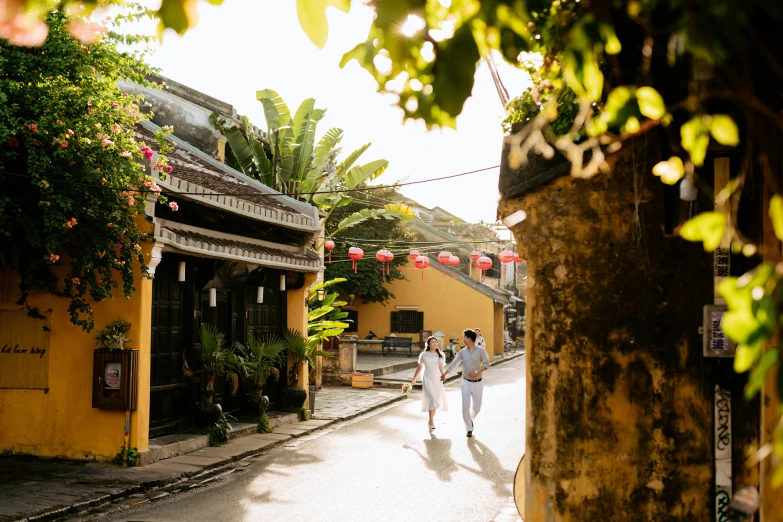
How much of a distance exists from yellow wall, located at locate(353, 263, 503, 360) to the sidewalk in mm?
25204

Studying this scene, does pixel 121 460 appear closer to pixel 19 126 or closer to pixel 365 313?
pixel 19 126

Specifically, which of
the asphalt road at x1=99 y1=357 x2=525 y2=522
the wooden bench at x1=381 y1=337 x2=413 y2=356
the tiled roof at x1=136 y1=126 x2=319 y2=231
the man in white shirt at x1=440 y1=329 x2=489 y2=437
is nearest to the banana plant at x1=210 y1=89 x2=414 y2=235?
the tiled roof at x1=136 y1=126 x2=319 y2=231

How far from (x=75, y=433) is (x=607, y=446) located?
8528mm

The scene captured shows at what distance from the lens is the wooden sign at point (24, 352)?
433 inches

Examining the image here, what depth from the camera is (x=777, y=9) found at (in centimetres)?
176

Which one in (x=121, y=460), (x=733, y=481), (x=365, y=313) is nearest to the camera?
(x=733, y=481)

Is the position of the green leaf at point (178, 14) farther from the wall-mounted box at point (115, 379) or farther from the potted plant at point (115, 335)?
the potted plant at point (115, 335)

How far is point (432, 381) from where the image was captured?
1359 centimetres

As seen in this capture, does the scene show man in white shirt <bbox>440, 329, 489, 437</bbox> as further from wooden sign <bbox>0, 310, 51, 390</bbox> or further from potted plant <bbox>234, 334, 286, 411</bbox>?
wooden sign <bbox>0, 310, 51, 390</bbox>

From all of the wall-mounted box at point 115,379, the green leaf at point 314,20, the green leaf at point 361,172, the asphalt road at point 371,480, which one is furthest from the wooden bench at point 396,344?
the green leaf at point 314,20

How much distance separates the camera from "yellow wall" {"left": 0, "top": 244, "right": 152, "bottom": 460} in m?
10.5

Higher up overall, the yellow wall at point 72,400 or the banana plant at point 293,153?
the banana plant at point 293,153

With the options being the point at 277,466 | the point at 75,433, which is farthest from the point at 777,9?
the point at 75,433

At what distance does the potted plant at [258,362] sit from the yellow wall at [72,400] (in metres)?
3.01
